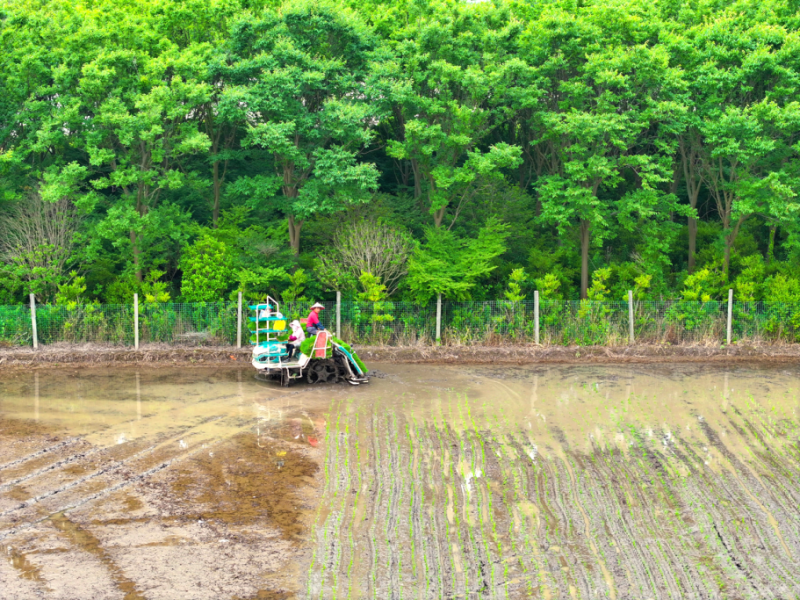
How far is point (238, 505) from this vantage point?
10.6m

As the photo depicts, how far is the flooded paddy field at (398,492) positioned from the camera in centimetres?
855

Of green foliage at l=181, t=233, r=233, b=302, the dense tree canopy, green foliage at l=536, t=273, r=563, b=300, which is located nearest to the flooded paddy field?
green foliage at l=181, t=233, r=233, b=302

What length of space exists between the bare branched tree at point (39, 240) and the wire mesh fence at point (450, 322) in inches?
63.3

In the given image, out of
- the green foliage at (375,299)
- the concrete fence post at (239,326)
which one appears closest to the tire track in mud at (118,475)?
the concrete fence post at (239,326)

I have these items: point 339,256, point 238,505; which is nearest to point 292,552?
point 238,505

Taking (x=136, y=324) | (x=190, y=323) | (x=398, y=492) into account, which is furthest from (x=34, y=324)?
(x=398, y=492)

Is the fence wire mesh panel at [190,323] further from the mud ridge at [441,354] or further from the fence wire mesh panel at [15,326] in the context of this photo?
the fence wire mesh panel at [15,326]

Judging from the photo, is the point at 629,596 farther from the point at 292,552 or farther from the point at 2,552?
the point at 2,552

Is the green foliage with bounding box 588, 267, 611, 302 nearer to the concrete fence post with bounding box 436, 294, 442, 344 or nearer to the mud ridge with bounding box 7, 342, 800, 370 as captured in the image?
the mud ridge with bounding box 7, 342, 800, 370

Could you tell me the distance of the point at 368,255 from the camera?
907 inches

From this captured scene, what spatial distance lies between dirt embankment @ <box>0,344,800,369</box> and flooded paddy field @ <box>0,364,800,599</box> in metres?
2.92

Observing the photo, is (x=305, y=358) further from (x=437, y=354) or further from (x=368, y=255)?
(x=368, y=255)

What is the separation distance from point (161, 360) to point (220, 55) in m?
9.53

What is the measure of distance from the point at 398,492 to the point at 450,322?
12.2 m
